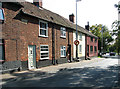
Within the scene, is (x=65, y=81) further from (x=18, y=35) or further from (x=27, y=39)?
(x=27, y=39)

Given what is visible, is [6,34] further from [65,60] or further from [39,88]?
[65,60]

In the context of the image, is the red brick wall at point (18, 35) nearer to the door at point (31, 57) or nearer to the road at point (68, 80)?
the door at point (31, 57)

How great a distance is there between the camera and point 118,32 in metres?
14.6

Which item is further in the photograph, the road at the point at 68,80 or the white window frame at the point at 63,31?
the white window frame at the point at 63,31

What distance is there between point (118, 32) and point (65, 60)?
319 inches

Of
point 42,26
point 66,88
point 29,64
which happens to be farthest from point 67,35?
point 66,88

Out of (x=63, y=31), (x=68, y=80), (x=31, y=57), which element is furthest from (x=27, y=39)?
(x=63, y=31)

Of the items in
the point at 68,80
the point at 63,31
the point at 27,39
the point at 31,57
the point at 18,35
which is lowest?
the point at 68,80

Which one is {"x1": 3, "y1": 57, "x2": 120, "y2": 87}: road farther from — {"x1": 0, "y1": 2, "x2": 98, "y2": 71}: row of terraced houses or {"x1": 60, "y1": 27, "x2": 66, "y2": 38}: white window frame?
{"x1": 60, "y1": 27, "x2": 66, "y2": 38}: white window frame

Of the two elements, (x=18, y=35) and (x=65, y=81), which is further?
(x=18, y=35)

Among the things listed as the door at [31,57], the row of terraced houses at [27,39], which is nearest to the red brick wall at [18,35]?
the row of terraced houses at [27,39]

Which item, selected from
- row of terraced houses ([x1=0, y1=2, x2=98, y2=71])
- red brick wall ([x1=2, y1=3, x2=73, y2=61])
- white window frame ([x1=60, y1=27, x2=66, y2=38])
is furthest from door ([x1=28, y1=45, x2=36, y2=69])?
white window frame ([x1=60, y1=27, x2=66, y2=38])

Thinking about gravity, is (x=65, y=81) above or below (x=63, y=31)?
below

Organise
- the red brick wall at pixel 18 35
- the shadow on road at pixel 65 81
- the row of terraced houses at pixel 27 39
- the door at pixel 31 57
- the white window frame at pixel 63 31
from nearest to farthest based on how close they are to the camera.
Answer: the shadow on road at pixel 65 81, the row of terraced houses at pixel 27 39, the red brick wall at pixel 18 35, the door at pixel 31 57, the white window frame at pixel 63 31
